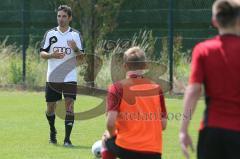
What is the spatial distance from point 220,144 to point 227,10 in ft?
3.15

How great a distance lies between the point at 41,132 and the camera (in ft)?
41.1

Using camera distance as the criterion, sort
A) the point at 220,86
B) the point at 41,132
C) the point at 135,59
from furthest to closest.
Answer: the point at 41,132 < the point at 135,59 < the point at 220,86

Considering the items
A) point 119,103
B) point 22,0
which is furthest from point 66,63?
point 22,0

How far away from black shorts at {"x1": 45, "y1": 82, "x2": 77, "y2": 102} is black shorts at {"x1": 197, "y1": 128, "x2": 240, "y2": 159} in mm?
6219

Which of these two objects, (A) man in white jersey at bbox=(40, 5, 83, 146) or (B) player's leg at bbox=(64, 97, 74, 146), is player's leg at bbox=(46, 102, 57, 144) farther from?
(B) player's leg at bbox=(64, 97, 74, 146)

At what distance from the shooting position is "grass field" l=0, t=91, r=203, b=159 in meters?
10.2

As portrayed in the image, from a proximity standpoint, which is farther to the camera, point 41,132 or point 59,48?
point 41,132

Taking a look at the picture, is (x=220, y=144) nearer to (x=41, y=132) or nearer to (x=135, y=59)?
(x=135, y=59)

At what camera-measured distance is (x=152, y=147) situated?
21.6 feet

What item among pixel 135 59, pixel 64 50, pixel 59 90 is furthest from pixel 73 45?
pixel 135 59

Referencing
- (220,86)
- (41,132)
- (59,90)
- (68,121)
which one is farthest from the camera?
(41,132)

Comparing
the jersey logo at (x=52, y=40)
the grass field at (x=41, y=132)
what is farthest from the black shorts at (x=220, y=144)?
the jersey logo at (x=52, y=40)

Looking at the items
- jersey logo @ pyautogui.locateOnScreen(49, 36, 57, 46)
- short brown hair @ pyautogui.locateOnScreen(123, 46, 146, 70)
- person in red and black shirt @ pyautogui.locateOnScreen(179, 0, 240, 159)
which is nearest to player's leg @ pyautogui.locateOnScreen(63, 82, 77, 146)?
jersey logo @ pyautogui.locateOnScreen(49, 36, 57, 46)

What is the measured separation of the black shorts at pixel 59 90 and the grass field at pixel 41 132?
68 cm
